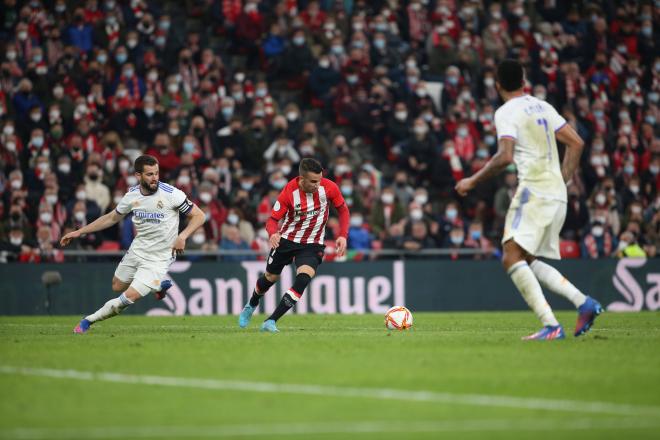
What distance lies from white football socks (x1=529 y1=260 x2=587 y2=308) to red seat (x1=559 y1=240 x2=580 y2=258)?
43.9 feet

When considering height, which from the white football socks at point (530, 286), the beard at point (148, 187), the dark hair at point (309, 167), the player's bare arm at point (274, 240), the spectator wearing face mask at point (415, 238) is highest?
the dark hair at point (309, 167)

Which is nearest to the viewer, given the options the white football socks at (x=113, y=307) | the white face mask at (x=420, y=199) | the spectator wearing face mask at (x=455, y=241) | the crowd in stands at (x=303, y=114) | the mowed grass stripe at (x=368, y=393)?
the mowed grass stripe at (x=368, y=393)

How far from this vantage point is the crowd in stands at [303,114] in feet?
77.7

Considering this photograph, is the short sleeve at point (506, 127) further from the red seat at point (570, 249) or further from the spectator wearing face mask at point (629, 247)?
the red seat at point (570, 249)

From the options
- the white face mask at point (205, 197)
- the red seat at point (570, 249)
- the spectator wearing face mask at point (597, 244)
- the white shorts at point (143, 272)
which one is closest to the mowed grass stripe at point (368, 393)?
the white shorts at point (143, 272)

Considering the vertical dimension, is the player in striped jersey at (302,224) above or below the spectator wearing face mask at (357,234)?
above

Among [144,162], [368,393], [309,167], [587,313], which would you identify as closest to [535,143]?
[587,313]

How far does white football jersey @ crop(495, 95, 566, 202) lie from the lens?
11680 millimetres

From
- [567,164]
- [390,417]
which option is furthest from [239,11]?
[390,417]

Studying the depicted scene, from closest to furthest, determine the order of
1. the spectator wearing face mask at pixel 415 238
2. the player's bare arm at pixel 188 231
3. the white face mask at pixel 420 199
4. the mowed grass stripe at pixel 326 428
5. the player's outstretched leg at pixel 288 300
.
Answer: the mowed grass stripe at pixel 326 428, the player's bare arm at pixel 188 231, the player's outstretched leg at pixel 288 300, the spectator wearing face mask at pixel 415 238, the white face mask at pixel 420 199

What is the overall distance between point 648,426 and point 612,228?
19.2 m

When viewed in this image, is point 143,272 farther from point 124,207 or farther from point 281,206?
point 281,206

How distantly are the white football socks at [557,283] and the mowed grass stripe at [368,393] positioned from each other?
3854mm

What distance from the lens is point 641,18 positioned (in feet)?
102
